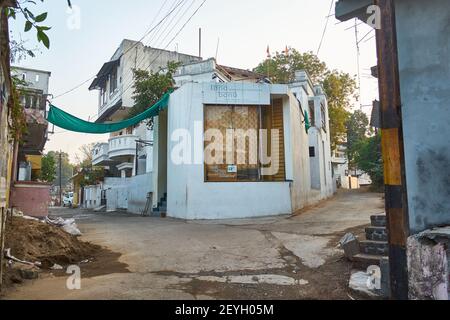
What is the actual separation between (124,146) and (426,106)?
831 inches

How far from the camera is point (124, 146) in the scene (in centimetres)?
2261

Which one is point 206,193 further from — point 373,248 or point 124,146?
point 124,146

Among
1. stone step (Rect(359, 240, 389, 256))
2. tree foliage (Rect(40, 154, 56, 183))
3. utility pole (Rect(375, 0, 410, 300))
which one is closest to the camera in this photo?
utility pole (Rect(375, 0, 410, 300))

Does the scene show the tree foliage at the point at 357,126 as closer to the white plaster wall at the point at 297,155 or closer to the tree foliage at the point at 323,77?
the tree foliage at the point at 323,77

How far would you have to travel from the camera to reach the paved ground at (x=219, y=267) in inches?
A: 144

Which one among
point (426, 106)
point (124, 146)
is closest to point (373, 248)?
point (426, 106)

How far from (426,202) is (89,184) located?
32599mm

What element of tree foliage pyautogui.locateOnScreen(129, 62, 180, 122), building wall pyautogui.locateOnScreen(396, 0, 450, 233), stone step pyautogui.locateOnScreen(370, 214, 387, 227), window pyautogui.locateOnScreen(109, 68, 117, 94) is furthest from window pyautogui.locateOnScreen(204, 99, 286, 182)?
window pyautogui.locateOnScreen(109, 68, 117, 94)

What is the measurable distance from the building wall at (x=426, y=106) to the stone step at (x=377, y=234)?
126 cm

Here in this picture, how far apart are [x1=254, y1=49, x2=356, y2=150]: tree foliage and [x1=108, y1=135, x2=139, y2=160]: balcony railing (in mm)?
10986

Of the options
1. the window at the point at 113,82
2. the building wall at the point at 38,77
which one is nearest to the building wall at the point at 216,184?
the building wall at the point at 38,77

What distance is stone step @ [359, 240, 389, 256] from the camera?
443 cm

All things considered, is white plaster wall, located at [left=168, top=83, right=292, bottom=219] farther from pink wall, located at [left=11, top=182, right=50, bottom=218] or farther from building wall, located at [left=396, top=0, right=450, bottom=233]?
building wall, located at [left=396, top=0, right=450, bottom=233]
